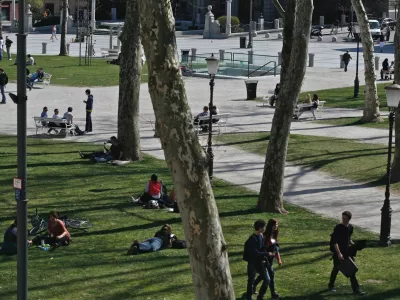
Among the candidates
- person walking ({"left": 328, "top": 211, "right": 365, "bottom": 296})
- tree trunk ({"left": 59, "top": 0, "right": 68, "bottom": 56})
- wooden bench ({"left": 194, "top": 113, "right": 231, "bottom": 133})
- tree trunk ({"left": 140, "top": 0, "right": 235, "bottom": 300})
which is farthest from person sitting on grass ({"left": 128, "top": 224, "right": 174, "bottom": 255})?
tree trunk ({"left": 59, "top": 0, "right": 68, "bottom": 56})

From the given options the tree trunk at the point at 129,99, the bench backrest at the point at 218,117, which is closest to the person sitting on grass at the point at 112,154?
the tree trunk at the point at 129,99

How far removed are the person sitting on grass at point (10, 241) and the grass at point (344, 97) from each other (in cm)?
2669

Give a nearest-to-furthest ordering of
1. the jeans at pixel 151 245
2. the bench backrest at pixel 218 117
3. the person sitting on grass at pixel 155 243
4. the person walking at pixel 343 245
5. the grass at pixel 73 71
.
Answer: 1. the person walking at pixel 343 245
2. the person sitting on grass at pixel 155 243
3. the jeans at pixel 151 245
4. the bench backrest at pixel 218 117
5. the grass at pixel 73 71

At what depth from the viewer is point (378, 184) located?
26.5m

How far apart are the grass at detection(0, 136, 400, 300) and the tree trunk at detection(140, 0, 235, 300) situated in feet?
14.4

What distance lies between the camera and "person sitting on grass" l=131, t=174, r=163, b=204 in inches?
909

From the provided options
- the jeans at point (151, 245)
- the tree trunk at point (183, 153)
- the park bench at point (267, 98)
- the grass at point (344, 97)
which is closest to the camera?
the tree trunk at point (183, 153)

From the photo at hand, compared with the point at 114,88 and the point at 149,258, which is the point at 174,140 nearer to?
the point at 149,258

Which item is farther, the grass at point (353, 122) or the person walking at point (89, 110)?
the grass at point (353, 122)

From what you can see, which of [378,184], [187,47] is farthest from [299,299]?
[187,47]

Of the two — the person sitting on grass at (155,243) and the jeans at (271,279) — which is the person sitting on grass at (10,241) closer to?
the person sitting on grass at (155,243)

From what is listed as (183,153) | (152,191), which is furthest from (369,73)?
(183,153)

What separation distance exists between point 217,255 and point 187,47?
62.5m

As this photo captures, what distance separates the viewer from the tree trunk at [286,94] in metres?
22.2
